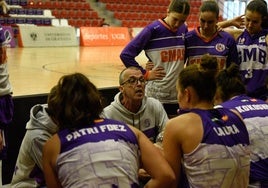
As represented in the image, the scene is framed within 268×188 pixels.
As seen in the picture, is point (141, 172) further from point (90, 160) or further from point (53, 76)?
point (53, 76)

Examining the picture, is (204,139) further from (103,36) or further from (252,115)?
(103,36)

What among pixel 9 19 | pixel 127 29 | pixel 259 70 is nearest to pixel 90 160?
pixel 259 70

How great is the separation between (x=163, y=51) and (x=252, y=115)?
58.5 inches

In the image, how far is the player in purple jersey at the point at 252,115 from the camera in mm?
2596

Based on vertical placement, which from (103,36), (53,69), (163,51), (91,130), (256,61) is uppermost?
(91,130)

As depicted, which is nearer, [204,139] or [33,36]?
[204,139]

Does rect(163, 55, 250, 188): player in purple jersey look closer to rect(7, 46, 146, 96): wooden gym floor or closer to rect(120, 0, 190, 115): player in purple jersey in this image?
rect(120, 0, 190, 115): player in purple jersey

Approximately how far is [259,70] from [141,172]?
2.03 meters

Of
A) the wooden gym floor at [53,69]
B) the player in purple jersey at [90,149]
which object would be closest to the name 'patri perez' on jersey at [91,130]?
the player in purple jersey at [90,149]

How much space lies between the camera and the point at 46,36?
46.5ft

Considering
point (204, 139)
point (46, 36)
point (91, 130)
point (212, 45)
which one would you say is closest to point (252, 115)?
point (204, 139)

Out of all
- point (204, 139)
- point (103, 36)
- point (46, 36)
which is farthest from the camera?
point (103, 36)

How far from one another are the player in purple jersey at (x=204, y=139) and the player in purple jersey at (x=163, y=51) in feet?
5.16

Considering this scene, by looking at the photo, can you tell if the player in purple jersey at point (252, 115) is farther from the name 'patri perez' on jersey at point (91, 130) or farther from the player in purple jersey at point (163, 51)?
the player in purple jersey at point (163, 51)
